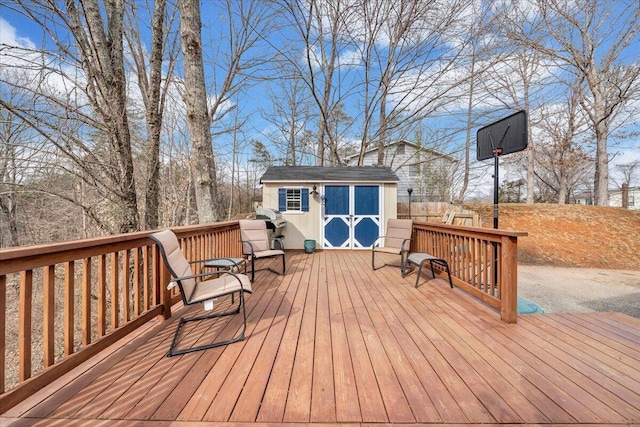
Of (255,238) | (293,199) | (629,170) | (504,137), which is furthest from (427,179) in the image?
(629,170)

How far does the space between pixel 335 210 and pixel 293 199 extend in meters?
1.19

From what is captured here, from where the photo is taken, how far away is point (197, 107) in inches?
176

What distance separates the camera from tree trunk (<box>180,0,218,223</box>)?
4.31 meters

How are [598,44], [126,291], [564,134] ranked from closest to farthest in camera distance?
[126,291] → [598,44] → [564,134]

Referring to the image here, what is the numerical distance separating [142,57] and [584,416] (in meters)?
8.95

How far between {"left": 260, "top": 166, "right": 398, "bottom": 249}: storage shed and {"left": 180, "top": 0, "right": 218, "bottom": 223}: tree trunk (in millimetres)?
2012

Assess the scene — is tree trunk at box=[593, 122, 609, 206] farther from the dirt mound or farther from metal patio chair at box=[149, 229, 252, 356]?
metal patio chair at box=[149, 229, 252, 356]

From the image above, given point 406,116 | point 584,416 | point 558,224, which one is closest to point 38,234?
point 584,416

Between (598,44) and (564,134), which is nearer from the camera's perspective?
(598,44)

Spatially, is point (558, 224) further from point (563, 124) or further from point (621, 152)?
point (563, 124)

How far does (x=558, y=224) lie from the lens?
9133mm

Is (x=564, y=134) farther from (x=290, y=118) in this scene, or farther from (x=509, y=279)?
(x=509, y=279)

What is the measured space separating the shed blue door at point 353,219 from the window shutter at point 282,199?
112 centimetres

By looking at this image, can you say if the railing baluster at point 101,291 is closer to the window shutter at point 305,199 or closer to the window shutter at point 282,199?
the window shutter at point 282,199
